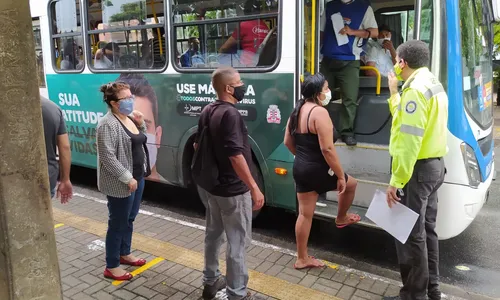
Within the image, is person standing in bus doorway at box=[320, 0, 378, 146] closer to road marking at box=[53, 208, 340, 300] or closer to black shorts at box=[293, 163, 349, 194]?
black shorts at box=[293, 163, 349, 194]

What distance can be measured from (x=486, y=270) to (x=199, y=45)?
139 inches

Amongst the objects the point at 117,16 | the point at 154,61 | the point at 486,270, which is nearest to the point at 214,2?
the point at 154,61

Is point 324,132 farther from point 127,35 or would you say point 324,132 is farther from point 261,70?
point 127,35

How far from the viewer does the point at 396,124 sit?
9.66ft

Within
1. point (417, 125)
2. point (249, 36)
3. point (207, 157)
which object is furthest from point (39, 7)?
point (417, 125)

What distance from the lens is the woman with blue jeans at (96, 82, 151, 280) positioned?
131 inches

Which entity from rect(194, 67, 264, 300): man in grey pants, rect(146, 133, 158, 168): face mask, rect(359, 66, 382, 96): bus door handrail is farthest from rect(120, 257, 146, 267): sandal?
rect(359, 66, 382, 96): bus door handrail

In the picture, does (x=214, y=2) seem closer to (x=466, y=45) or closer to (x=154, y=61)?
(x=154, y=61)

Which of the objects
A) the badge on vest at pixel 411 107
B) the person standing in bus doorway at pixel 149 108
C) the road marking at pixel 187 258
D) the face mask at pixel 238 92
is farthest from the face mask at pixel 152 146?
the badge on vest at pixel 411 107

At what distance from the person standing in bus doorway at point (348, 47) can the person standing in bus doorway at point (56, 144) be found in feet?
8.60

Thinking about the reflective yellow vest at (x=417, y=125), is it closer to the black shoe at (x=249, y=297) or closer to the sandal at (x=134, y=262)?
the black shoe at (x=249, y=297)

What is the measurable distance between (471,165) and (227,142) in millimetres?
2110

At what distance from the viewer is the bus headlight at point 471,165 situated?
11.7 feet

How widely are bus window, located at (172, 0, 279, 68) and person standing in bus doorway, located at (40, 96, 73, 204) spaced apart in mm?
1916
